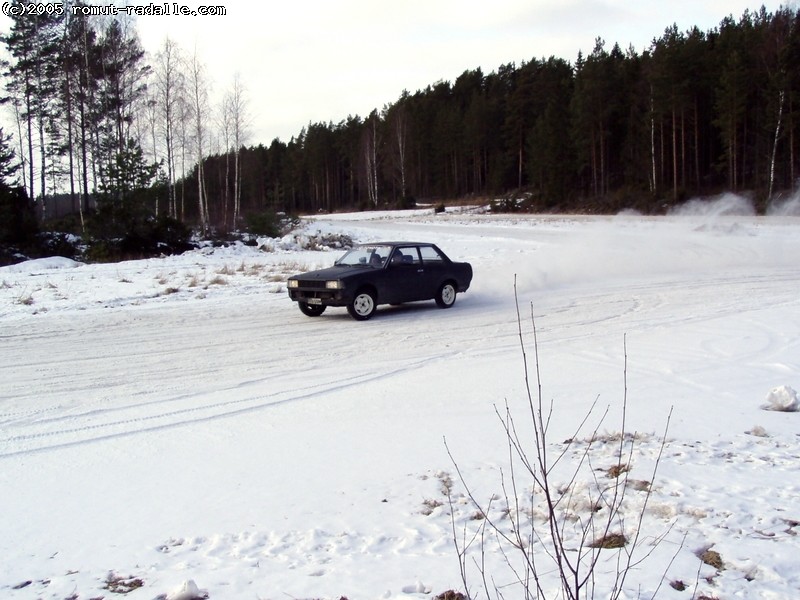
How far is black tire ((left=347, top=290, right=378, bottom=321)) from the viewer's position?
13.1 m

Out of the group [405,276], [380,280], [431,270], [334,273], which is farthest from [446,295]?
[334,273]

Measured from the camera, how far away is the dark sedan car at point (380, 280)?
42.7 ft

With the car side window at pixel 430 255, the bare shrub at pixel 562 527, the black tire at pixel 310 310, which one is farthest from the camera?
the car side window at pixel 430 255

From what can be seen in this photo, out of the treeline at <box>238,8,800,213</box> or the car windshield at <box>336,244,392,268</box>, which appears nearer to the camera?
the car windshield at <box>336,244,392,268</box>

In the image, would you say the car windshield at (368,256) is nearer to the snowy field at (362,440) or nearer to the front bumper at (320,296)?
the front bumper at (320,296)

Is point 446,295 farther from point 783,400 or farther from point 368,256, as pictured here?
point 783,400

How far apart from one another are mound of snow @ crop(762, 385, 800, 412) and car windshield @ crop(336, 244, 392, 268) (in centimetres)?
807

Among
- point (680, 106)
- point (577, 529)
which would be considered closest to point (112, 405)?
point (577, 529)

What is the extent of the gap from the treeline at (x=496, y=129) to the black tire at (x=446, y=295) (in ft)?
51.9

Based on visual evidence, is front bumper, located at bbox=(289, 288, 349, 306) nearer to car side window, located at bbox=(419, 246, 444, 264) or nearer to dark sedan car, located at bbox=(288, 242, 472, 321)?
dark sedan car, located at bbox=(288, 242, 472, 321)

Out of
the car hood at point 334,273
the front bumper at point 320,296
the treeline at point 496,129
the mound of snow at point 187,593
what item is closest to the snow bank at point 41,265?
the treeline at point 496,129

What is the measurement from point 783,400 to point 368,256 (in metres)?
8.57

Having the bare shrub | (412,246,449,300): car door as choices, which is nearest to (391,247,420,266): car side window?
(412,246,449,300): car door

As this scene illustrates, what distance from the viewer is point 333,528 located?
14.9ft
